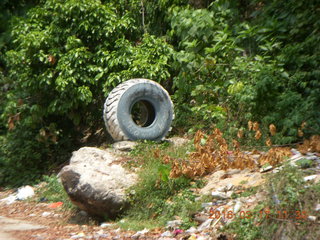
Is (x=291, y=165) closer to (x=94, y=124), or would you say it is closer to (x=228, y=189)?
(x=228, y=189)

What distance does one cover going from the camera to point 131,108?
368 inches

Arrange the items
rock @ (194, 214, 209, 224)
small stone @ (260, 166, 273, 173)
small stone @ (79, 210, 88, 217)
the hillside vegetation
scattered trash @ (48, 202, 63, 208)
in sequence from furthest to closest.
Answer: the hillside vegetation, scattered trash @ (48, 202, 63, 208), small stone @ (79, 210, 88, 217), small stone @ (260, 166, 273, 173), rock @ (194, 214, 209, 224)

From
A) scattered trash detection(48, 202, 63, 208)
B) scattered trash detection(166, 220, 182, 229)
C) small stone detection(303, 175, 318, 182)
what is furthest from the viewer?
scattered trash detection(48, 202, 63, 208)

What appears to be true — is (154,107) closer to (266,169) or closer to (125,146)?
(125,146)

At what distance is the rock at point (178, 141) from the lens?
8857 mm

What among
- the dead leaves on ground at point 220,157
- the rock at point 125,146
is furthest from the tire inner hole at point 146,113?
the dead leaves on ground at point 220,157

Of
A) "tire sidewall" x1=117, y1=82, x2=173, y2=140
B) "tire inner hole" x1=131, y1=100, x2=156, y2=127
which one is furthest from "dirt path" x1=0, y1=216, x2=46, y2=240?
"tire inner hole" x1=131, y1=100, x2=156, y2=127

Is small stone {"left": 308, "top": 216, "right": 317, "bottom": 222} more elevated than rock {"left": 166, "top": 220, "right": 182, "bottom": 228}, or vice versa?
small stone {"left": 308, "top": 216, "right": 317, "bottom": 222}

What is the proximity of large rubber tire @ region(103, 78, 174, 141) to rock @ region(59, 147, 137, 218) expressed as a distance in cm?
164

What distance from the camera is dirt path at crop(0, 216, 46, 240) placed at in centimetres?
637

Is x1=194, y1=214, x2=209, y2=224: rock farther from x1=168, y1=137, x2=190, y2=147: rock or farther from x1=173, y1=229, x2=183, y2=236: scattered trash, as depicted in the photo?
x1=168, y1=137, x2=190, y2=147: rock

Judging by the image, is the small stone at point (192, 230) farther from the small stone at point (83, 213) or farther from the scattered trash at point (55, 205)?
the scattered trash at point (55, 205)

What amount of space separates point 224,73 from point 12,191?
426 centimetres

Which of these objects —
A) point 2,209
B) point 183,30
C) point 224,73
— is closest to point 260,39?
point 224,73
